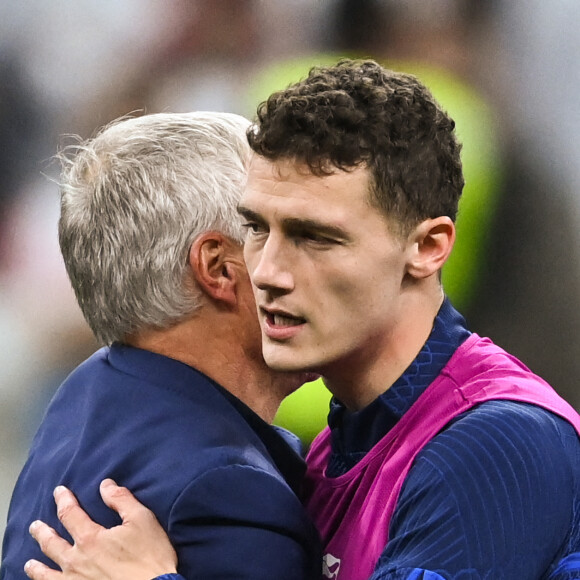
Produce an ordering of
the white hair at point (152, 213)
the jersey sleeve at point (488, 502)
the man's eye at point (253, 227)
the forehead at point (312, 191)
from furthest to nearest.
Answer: the white hair at point (152, 213) → the man's eye at point (253, 227) → the forehead at point (312, 191) → the jersey sleeve at point (488, 502)

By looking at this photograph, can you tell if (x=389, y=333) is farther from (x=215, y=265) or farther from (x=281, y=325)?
(x=215, y=265)

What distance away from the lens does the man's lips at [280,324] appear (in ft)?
4.04

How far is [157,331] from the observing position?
4.64 feet

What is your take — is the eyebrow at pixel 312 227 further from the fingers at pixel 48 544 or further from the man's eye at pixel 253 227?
the fingers at pixel 48 544

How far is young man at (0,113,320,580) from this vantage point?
4.23 feet

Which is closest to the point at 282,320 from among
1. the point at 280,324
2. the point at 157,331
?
the point at 280,324

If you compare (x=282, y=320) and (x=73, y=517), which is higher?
(x=282, y=320)

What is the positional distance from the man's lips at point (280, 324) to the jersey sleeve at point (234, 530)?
16cm

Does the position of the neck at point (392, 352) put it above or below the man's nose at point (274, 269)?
below

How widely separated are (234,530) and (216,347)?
29 centimetres

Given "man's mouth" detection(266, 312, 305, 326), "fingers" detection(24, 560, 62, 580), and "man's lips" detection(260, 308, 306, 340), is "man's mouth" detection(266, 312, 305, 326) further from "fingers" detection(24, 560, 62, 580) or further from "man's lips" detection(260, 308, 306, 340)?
"fingers" detection(24, 560, 62, 580)

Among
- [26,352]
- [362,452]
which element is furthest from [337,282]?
[26,352]

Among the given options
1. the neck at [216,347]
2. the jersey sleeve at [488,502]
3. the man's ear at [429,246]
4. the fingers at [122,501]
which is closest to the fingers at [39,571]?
the fingers at [122,501]

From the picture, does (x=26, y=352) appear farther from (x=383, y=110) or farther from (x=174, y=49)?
(x=383, y=110)
